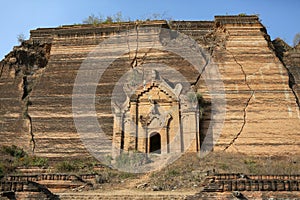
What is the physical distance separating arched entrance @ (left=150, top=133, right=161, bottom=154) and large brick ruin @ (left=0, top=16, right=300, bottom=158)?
248cm

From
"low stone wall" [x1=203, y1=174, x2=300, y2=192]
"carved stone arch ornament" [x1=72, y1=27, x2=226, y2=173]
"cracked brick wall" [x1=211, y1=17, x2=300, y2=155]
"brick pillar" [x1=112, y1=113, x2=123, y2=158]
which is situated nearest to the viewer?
"low stone wall" [x1=203, y1=174, x2=300, y2=192]

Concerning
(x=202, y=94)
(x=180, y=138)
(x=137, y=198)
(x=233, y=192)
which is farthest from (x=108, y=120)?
(x=233, y=192)

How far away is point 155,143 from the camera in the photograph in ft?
70.6

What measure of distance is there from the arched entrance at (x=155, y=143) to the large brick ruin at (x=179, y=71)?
2.48m

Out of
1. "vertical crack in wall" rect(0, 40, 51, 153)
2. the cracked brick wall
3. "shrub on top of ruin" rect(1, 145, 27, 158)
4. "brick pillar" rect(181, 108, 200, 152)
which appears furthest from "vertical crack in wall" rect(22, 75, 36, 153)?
the cracked brick wall

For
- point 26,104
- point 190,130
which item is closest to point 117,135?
point 190,130

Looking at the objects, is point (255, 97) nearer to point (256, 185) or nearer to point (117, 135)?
point (117, 135)

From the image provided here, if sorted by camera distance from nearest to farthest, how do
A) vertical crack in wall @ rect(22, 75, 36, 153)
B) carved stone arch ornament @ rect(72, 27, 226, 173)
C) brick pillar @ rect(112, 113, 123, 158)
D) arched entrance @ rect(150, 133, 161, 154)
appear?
brick pillar @ rect(112, 113, 123, 158) → carved stone arch ornament @ rect(72, 27, 226, 173) → arched entrance @ rect(150, 133, 161, 154) → vertical crack in wall @ rect(22, 75, 36, 153)

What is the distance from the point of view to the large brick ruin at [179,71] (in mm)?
20891

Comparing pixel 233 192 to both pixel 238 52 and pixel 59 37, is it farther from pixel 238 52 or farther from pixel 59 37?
pixel 59 37

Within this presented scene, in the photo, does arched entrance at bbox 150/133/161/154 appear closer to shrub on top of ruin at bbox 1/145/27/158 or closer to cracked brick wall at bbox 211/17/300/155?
cracked brick wall at bbox 211/17/300/155

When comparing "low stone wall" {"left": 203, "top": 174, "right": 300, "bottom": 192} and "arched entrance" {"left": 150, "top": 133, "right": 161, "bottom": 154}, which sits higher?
"arched entrance" {"left": 150, "top": 133, "right": 161, "bottom": 154}

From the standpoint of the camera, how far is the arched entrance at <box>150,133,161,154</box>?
68.8 feet

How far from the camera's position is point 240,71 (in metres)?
23.2
